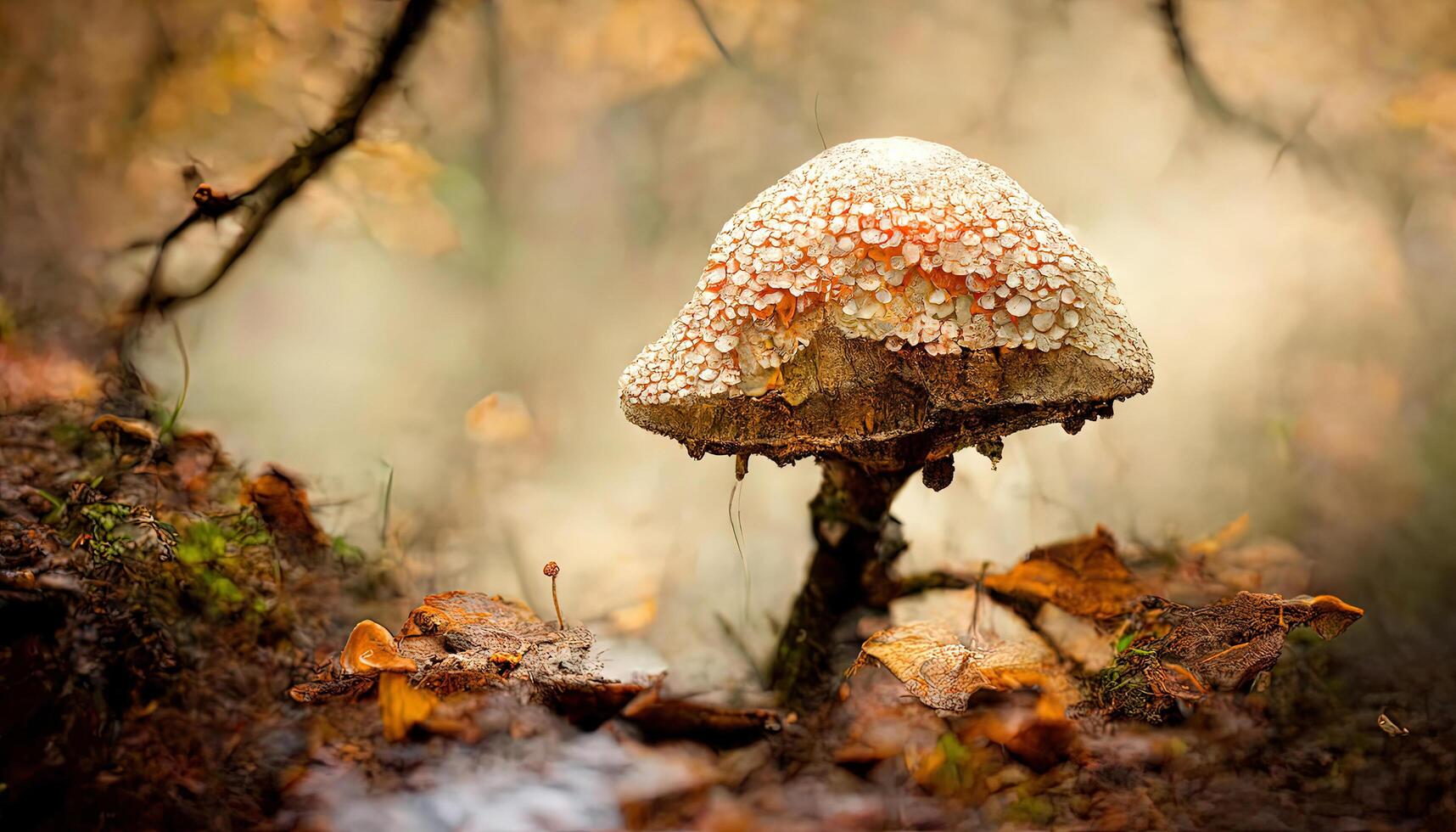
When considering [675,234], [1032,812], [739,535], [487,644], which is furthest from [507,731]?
[675,234]

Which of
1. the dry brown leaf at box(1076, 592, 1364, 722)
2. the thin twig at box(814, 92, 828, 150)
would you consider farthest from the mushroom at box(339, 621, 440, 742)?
the thin twig at box(814, 92, 828, 150)

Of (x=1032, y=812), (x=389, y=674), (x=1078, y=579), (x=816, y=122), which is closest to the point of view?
(x=1032, y=812)

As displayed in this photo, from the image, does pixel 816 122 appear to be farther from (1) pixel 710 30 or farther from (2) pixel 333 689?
(2) pixel 333 689

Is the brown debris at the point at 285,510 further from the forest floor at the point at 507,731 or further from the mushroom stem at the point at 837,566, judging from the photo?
the mushroom stem at the point at 837,566

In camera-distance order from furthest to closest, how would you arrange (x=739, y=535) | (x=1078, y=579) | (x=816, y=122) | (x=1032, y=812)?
(x=816, y=122), (x=739, y=535), (x=1078, y=579), (x=1032, y=812)

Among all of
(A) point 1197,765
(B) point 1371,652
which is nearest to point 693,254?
(A) point 1197,765

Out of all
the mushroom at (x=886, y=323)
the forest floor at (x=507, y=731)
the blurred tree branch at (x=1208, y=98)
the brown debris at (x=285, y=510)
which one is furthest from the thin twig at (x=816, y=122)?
Answer: the brown debris at (x=285, y=510)

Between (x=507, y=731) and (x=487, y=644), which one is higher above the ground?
(x=487, y=644)
